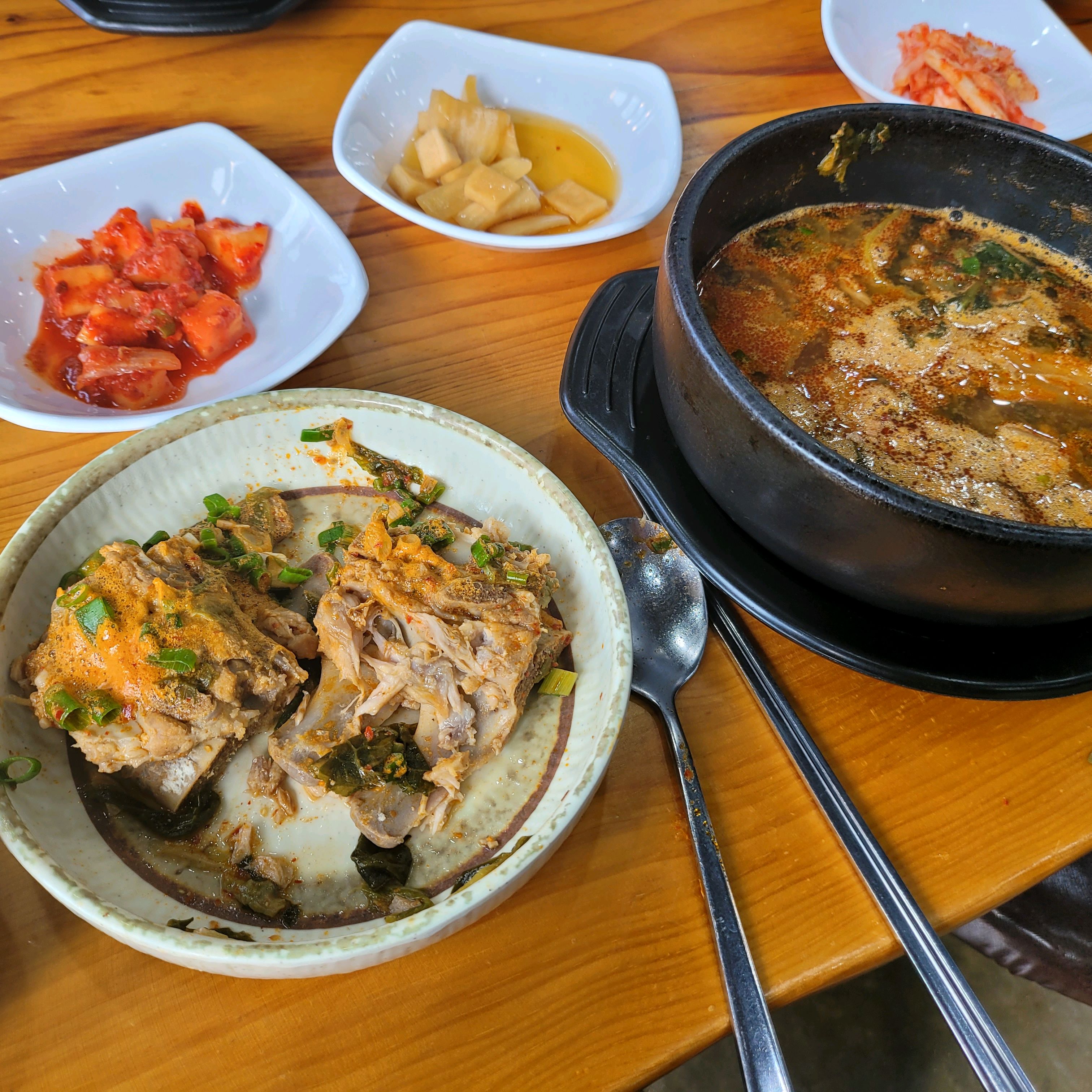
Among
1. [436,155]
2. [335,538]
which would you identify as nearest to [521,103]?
[436,155]

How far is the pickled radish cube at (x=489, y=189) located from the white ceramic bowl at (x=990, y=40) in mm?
1029

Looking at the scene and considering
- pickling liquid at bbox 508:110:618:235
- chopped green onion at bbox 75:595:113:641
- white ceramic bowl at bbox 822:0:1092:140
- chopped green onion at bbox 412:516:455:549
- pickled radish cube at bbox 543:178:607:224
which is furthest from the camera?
white ceramic bowl at bbox 822:0:1092:140

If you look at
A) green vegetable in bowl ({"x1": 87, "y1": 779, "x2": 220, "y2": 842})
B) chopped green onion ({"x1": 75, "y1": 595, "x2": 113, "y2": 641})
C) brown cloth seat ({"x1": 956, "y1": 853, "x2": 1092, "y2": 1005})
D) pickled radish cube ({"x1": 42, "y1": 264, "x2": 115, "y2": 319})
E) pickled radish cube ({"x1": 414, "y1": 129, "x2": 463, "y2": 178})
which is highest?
pickled radish cube ({"x1": 414, "y1": 129, "x2": 463, "y2": 178})

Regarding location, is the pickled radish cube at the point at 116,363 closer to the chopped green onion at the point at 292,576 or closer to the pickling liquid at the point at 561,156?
the chopped green onion at the point at 292,576

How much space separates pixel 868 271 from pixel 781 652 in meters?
0.64

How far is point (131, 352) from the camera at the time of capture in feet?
4.91

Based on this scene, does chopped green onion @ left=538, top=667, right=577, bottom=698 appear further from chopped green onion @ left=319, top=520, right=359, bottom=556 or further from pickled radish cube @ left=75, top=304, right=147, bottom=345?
pickled radish cube @ left=75, top=304, right=147, bottom=345

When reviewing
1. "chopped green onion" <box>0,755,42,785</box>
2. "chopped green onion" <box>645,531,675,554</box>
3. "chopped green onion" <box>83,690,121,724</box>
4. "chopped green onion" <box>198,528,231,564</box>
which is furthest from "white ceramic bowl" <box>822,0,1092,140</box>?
"chopped green onion" <box>0,755,42,785</box>

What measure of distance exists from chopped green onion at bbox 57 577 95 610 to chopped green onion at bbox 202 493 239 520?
234 millimetres

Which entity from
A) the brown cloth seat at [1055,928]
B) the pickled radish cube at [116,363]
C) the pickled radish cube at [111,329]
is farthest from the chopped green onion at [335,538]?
the brown cloth seat at [1055,928]

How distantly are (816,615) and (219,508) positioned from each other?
3.01 ft

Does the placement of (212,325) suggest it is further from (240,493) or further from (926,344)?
(926,344)

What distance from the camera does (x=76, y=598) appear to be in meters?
1.03

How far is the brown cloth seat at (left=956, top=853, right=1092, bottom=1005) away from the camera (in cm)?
158
